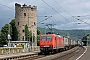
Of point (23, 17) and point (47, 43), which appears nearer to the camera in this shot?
point (47, 43)

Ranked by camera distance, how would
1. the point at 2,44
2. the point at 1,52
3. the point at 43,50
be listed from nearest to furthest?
the point at 43,50 → the point at 1,52 → the point at 2,44

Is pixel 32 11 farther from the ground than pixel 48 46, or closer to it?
farther from the ground

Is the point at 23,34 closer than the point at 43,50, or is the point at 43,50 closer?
the point at 43,50

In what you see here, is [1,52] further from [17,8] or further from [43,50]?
[17,8]

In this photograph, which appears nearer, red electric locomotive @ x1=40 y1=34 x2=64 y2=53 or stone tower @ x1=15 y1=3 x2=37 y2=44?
red electric locomotive @ x1=40 y1=34 x2=64 y2=53

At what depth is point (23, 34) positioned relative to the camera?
4498 inches

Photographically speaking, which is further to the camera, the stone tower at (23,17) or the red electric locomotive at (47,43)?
the stone tower at (23,17)

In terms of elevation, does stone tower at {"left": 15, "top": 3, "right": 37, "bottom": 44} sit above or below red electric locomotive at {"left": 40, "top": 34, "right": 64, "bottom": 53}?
above

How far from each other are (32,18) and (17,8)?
27.1 ft

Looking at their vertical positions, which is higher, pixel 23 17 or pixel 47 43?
pixel 23 17

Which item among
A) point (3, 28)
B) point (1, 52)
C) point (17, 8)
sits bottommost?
point (1, 52)

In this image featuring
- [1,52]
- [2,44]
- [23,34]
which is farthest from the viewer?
[23,34]

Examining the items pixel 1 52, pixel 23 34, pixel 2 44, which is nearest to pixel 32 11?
pixel 23 34

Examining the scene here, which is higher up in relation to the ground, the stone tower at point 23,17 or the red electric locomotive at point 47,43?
the stone tower at point 23,17
